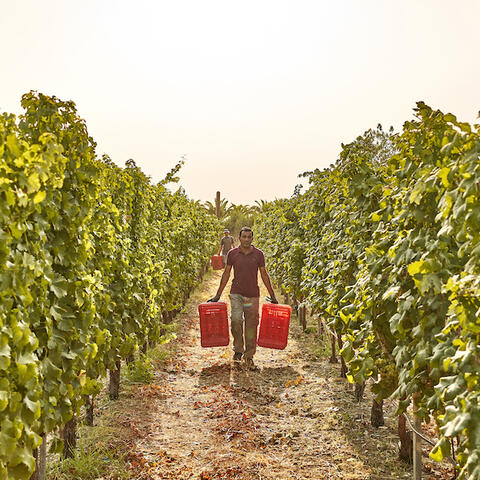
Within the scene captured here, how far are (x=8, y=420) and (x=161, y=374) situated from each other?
4.95m

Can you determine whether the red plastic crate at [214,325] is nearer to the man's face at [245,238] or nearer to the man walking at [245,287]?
the man walking at [245,287]

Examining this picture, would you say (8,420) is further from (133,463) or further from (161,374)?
(161,374)

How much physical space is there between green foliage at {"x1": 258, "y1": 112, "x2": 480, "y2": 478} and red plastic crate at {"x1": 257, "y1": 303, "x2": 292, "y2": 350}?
195 centimetres

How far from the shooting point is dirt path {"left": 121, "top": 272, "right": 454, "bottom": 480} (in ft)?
14.5

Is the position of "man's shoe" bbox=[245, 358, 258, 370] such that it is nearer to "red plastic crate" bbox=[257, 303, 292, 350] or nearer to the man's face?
"red plastic crate" bbox=[257, 303, 292, 350]

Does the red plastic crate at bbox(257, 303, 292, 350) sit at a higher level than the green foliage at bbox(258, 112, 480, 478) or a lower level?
lower

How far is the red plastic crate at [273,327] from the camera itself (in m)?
7.62

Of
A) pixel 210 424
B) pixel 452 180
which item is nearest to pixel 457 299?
pixel 452 180

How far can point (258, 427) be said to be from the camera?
5359 millimetres

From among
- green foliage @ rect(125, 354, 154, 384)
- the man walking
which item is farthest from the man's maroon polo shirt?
green foliage @ rect(125, 354, 154, 384)

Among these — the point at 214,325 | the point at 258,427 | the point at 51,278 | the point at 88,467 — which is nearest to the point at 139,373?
the point at 214,325

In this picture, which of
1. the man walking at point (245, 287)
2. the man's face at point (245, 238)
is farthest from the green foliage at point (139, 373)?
the man's face at point (245, 238)

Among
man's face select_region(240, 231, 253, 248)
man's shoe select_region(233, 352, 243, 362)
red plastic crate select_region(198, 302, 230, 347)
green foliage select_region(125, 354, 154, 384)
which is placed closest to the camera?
green foliage select_region(125, 354, 154, 384)

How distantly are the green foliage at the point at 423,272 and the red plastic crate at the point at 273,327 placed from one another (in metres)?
1.95
